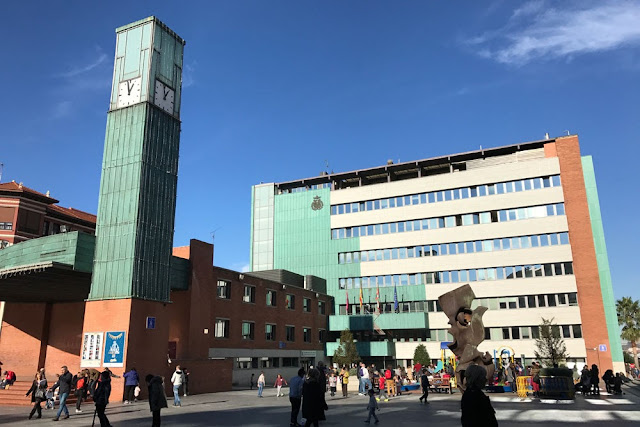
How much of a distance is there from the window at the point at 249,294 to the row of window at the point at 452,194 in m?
23.9

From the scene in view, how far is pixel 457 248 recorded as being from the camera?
58.0 meters

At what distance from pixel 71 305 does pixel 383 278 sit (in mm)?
35868

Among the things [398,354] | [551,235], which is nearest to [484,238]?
[551,235]

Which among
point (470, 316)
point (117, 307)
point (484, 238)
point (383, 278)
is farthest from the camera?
point (383, 278)

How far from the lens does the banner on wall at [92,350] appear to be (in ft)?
86.7

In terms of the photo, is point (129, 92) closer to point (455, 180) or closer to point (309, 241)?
point (309, 241)

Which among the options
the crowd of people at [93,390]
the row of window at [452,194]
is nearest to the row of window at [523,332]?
the row of window at [452,194]

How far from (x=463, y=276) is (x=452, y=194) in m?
10.0

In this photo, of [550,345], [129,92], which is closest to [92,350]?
[129,92]

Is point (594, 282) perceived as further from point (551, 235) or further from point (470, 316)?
point (470, 316)

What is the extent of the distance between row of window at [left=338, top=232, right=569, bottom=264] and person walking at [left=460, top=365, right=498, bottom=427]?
5221 centimetres

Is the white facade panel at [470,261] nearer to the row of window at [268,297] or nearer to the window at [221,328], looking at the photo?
the row of window at [268,297]

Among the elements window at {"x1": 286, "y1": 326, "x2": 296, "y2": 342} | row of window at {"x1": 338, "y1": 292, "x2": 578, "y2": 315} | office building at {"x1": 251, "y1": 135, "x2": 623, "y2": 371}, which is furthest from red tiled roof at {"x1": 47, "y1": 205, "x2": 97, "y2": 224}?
row of window at {"x1": 338, "y1": 292, "x2": 578, "y2": 315}

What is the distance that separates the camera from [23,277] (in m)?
29.3
